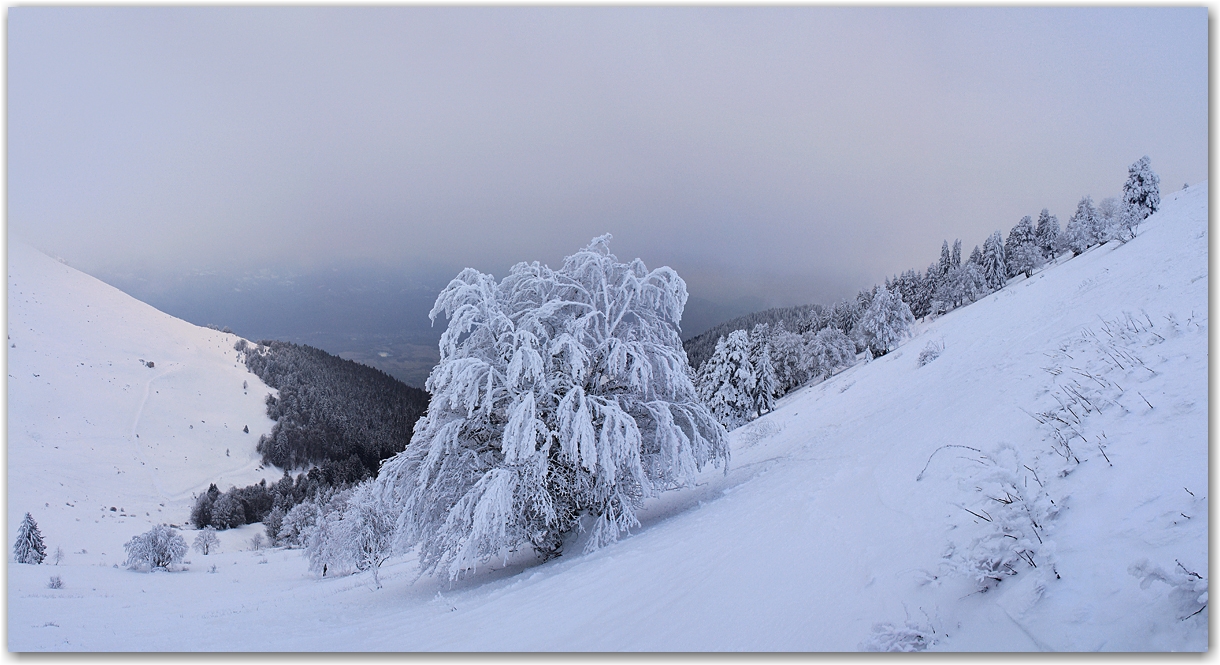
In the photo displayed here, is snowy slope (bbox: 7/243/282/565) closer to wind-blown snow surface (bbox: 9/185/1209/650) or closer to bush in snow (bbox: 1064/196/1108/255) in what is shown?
wind-blown snow surface (bbox: 9/185/1209/650)

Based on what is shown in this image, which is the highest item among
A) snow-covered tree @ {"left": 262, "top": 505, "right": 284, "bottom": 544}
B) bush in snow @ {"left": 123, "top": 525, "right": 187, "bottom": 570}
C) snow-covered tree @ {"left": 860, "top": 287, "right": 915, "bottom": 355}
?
snow-covered tree @ {"left": 860, "top": 287, "right": 915, "bottom": 355}

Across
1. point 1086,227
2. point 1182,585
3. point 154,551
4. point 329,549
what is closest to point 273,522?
point 154,551

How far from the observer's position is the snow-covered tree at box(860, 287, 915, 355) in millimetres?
48719

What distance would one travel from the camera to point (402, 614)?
255 inches

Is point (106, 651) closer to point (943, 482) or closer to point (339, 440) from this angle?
point (943, 482)

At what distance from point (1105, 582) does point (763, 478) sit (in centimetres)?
685

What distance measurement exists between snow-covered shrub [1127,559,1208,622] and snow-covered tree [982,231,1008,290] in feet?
235

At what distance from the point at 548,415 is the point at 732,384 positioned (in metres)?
28.8

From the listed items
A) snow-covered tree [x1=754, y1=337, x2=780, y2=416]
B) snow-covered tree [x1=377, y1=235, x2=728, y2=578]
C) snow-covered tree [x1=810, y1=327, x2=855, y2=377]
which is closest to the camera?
snow-covered tree [x1=377, y1=235, x2=728, y2=578]

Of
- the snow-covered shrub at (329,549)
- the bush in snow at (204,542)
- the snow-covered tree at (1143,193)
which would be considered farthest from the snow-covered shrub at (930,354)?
the bush in snow at (204,542)

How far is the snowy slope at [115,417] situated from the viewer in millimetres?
46656

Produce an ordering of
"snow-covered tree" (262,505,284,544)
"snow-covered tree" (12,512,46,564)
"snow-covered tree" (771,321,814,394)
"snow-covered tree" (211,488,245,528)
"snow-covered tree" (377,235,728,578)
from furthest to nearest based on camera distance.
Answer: "snow-covered tree" (211,488,245,528)
"snow-covered tree" (262,505,284,544)
"snow-covered tree" (771,321,814,394)
"snow-covered tree" (12,512,46,564)
"snow-covered tree" (377,235,728,578)

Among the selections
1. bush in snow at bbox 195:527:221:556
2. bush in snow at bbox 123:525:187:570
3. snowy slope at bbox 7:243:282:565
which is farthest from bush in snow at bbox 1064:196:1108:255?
bush in snow at bbox 195:527:221:556

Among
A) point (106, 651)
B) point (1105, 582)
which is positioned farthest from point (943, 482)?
point (106, 651)
